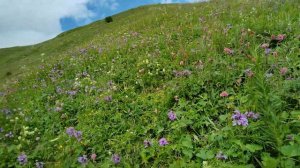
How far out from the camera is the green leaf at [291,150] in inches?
127

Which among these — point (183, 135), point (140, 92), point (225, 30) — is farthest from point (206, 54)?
point (183, 135)

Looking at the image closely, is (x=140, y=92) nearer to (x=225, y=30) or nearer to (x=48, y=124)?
(x=48, y=124)

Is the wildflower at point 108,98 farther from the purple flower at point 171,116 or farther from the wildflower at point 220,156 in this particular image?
the wildflower at point 220,156

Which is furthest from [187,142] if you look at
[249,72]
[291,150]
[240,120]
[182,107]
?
[249,72]

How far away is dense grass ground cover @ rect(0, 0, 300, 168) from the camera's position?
397cm

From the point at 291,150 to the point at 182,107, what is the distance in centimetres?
245

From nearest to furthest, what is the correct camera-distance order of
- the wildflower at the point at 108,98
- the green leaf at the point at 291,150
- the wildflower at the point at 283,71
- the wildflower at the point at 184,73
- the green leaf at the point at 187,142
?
the green leaf at the point at 291,150 → the green leaf at the point at 187,142 → the wildflower at the point at 283,71 → the wildflower at the point at 184,73 → the wildflower at the point at 108,98

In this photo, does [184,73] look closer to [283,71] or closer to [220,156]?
[283,71]

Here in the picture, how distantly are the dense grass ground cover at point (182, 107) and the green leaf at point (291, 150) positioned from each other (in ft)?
0.03

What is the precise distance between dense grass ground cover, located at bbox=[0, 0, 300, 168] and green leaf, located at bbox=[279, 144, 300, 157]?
0.4 inches

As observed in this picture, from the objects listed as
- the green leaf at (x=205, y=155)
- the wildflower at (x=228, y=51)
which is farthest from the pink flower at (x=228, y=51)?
the green leaf at (x=205, y=155)

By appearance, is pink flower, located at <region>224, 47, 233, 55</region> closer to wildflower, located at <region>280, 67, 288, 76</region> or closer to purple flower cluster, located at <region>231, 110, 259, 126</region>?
wildflower, located at <region>280, 67, 288, 76</region>

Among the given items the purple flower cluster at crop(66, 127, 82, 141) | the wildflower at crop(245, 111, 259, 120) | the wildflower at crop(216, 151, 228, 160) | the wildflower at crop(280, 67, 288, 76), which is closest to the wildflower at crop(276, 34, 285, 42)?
the wildflower at crop(280, 67, 288, 76)

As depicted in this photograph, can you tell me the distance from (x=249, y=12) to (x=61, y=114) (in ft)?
19.9
